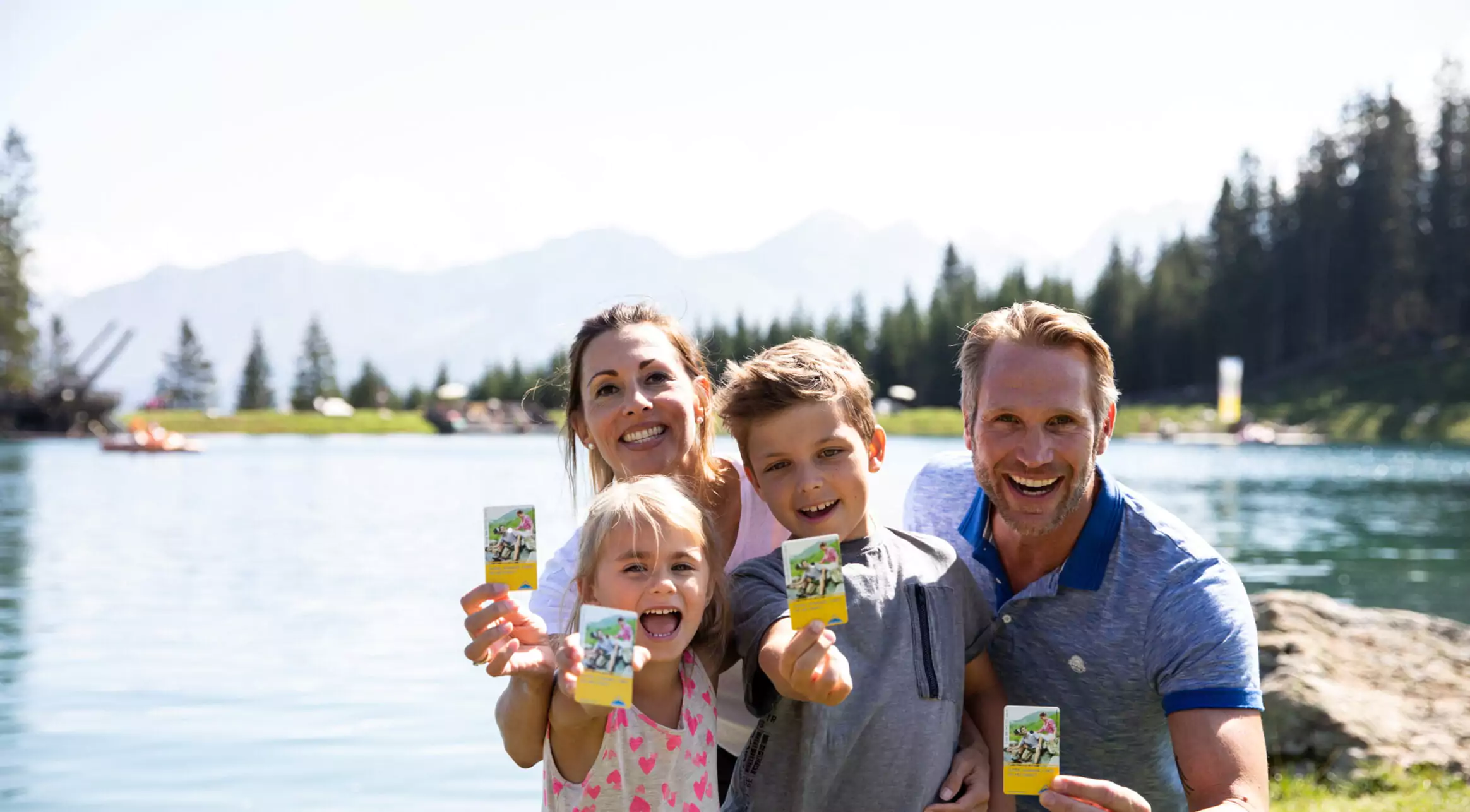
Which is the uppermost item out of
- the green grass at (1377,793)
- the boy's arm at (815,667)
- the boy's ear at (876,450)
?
the boy's ear at (876,450)

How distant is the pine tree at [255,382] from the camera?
111 meters

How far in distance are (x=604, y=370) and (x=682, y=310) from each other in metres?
1.27

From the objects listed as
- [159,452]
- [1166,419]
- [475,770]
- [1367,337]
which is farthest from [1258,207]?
[475,770]

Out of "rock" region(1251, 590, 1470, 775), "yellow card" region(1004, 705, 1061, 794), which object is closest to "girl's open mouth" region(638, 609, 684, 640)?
"yellow card" region(1004, 705, 1061, 794)

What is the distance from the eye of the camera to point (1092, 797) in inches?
108

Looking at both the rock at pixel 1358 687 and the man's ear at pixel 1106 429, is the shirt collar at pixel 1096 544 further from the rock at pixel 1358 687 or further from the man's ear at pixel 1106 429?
the rock at pixel 1358 687

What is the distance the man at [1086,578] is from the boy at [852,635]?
18 cm

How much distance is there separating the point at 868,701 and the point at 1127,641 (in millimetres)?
710

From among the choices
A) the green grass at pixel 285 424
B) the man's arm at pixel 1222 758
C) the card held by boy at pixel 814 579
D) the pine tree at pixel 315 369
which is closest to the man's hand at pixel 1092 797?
the man's arm at pixel 1222 758

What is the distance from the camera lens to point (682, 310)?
16.8 ft

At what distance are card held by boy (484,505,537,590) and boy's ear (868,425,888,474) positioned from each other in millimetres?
925

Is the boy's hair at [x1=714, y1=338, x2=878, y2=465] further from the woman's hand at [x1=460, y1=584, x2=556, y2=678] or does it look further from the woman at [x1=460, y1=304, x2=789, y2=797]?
the woman's hand at [x1=460, y1=584, x2=556, y2=678]

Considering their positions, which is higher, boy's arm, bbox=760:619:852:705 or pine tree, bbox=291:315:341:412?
pine tree, bbox=291:315:341:412

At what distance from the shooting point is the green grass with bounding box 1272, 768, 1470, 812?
20.1 ft
